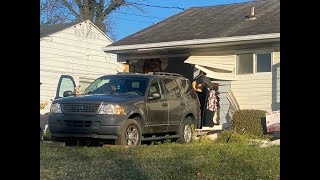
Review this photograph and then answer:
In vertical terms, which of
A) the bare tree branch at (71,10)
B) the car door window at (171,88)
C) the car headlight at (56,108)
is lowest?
the car headlight at (56,108)

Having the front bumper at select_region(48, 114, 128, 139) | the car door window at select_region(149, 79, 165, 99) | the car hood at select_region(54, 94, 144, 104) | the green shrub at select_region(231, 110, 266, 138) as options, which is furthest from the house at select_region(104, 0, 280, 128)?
the front bumper at select_region(48, 114, 128, 139)

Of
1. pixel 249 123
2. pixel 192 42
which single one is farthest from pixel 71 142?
pixel 192 42

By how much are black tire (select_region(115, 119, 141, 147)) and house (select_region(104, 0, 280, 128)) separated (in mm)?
4350

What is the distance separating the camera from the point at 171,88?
1213cm

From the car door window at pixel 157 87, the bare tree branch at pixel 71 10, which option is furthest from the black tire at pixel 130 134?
the bare tree branch at pixel 71 10

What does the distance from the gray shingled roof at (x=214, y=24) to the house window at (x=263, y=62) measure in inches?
31.6

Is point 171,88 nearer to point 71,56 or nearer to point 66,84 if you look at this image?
point 66,84

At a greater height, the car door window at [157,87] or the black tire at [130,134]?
the car door window at [157,87]

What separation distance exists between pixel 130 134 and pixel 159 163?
316 centimetres

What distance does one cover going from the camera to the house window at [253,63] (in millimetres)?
13922

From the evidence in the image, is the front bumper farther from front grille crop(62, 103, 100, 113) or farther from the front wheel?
the front wheel

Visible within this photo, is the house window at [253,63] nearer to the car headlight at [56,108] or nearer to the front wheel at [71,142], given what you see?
the front wheel at [71,142]
